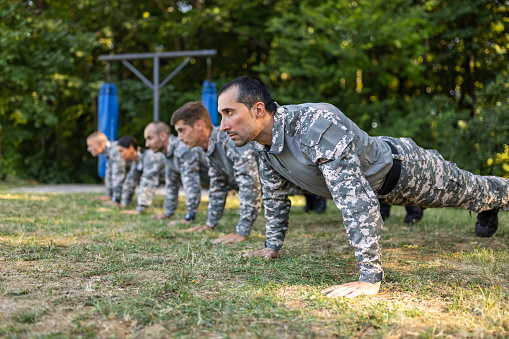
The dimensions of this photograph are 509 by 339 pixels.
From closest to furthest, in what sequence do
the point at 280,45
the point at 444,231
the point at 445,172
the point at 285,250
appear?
the point at 445,172
the point at 285,250
the point at 444,231
the point at 280,45

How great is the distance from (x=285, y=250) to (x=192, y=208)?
7.62 feet

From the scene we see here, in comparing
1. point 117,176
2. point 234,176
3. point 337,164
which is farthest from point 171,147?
point 337,164

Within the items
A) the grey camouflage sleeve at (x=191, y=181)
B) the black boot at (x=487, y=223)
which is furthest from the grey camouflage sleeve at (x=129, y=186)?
the black boot at (x=487, y=223)

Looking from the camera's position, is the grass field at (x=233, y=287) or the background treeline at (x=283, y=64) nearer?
the grass field at (x=233, y=287)

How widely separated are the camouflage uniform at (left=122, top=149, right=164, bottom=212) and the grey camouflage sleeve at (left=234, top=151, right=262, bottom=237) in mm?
2738

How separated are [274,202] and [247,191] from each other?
97 cm

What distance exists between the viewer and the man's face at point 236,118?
9.58 feet

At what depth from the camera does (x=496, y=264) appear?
3.23 metres

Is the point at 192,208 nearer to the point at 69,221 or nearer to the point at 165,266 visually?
the point at 69,221

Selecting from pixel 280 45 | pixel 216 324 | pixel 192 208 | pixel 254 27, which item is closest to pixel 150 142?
pixel 192 208

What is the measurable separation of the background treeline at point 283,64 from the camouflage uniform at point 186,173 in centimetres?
665

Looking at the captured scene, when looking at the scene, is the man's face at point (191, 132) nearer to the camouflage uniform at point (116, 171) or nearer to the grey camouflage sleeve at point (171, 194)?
the grey camouflage sleeve at point (171, 194)

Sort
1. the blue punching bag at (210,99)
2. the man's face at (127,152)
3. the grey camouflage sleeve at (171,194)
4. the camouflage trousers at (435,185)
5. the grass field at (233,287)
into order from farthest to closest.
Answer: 1. the blue punching bag at (210,99)
2. the man's face at (127,152)
3. the grey camouflage sleeve at (171,194)
4. the camouflage trousers at (435,185)
5. the grass field at (233,287)

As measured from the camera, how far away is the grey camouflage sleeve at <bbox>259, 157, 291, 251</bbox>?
339 cm
